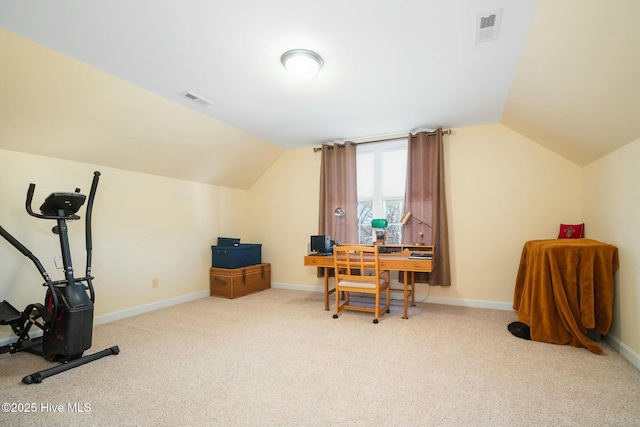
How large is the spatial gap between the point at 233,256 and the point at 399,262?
7.89ft

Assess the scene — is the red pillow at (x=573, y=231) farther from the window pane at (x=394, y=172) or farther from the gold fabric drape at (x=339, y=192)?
the gold fabric drape at (x=339, y=192)

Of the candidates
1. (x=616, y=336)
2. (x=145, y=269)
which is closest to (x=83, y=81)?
(x=145, y=269)

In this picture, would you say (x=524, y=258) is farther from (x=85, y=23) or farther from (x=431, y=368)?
(x=85, y=23)

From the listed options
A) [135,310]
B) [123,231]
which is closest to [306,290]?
[135,310]

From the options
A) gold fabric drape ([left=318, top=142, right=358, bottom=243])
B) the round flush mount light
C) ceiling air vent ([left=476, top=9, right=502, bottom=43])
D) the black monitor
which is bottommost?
the black monitor

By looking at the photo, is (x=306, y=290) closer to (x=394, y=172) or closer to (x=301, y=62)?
(x=394, y=172)

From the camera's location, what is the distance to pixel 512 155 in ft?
12.2

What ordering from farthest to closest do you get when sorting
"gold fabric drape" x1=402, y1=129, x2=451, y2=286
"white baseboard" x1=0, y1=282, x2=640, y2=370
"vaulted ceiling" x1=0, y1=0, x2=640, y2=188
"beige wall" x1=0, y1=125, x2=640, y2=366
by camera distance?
"gold fabric drape" x1=402, y1=129, x2=451, y2=286 < "beige wall" x1=0, y1=125, x2=640, y2=366 < "white baseboard" x1=0, y1=282, x2=640, y2=370 < "vaulted ceiling" x1=0, y1=0, x2=640, y2=188

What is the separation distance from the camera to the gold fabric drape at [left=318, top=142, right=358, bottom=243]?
448 centimetres

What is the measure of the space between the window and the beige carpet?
64.9 inches

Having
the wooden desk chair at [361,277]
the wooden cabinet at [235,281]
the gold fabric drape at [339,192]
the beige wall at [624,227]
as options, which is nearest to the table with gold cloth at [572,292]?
the beige wall at [624,227]

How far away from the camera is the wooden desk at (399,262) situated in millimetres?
3309

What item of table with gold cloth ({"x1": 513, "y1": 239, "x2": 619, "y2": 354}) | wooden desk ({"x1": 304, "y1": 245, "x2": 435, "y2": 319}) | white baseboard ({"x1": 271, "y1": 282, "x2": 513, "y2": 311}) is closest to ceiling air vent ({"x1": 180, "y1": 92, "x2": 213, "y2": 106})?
wooden desk ({"x1": 304, "y1": 245, "x2": 435, "y2": 319})

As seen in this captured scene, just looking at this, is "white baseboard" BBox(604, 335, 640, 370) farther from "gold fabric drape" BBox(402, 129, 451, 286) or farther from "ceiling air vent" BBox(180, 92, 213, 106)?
"ceiling air vent" BBox(180, 92, 213, 106)
